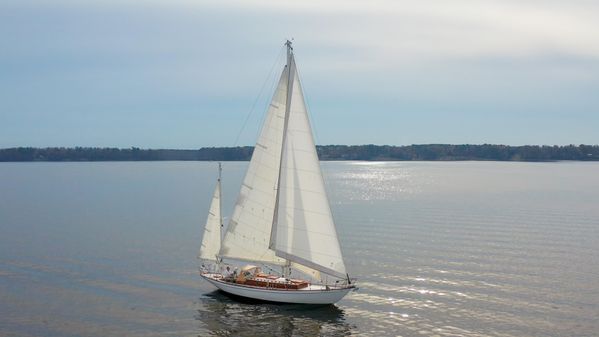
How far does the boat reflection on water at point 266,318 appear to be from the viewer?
134 feet

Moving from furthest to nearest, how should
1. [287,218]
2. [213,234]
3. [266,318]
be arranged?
[213,234], [287,218], [266,318]

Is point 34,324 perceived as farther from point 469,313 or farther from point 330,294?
point 469,313

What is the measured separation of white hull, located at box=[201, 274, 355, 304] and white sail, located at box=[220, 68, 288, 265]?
231cm

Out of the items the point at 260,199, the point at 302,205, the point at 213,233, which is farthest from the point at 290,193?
the point at 213,233

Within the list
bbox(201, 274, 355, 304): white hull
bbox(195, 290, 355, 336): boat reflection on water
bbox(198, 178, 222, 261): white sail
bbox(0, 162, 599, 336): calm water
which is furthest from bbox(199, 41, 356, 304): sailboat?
bbox(198, 178, 222, 261): white sail

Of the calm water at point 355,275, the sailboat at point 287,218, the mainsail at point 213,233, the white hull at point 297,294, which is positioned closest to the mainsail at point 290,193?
the sailboat at point 287,218

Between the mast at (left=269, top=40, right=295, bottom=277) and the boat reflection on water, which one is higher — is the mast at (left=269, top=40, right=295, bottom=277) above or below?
above

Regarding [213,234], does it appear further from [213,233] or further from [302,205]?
[302,205]

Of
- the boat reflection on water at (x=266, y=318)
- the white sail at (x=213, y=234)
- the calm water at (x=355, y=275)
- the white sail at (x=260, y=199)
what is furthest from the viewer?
the white sail at (x=213, y=234)

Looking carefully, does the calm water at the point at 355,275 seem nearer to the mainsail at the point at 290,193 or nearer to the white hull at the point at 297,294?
the white hull at the point at 297,294

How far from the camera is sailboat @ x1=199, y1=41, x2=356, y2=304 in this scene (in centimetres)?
4344

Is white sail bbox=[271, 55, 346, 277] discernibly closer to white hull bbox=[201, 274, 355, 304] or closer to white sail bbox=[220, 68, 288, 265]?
white sail bbox=[220, 68, 288, 265]

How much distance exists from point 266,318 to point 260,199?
868 centimetres

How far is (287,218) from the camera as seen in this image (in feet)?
146
